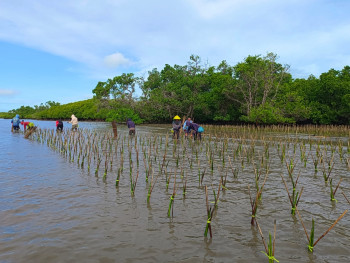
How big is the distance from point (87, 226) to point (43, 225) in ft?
2.43

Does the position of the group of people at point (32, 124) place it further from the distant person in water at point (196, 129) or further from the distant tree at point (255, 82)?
the distant tree at point (255, 82)

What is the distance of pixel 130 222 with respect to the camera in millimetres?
4605

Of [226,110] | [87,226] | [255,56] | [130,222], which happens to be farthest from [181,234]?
[226,110]

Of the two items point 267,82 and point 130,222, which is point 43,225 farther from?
point 267,82

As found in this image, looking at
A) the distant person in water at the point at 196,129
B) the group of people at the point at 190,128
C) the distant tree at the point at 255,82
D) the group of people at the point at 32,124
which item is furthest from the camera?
the distant tree at the point at 255,82

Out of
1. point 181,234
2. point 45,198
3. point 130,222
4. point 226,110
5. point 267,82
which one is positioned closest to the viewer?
point 181,234

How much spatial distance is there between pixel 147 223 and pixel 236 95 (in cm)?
4005

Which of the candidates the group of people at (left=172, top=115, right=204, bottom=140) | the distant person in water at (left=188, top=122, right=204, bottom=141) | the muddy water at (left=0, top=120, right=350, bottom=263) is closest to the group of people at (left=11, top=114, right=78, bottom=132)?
the group of people at (left=172, top=115, right=204, bottom=140)

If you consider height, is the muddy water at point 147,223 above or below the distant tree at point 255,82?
below

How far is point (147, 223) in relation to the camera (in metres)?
4.58

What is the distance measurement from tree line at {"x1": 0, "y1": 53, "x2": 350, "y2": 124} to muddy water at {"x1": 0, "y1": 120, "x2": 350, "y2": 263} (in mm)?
31037

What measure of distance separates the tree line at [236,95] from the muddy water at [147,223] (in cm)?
3104

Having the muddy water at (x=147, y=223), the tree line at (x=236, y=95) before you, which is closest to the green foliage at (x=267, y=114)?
the tree line at (x=236, y=95)

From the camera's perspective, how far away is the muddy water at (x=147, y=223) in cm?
359
